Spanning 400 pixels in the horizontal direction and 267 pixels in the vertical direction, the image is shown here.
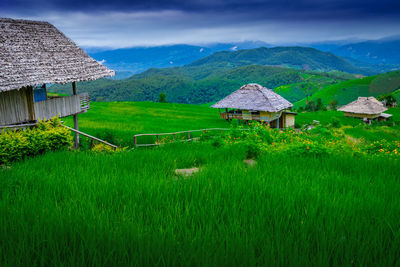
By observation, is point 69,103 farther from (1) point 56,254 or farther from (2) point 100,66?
(1) point 56,254

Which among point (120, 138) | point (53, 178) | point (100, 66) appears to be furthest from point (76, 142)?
point (53, 178)

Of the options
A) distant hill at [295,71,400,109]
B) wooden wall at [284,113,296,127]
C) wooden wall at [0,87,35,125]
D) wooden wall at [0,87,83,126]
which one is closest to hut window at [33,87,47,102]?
wooden wall at [0,87,83,126]

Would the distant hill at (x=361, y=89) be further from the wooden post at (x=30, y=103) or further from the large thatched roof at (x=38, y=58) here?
the wooden post at (x=30, y=103)

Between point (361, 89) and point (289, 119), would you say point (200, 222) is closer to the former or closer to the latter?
point (289, 119)

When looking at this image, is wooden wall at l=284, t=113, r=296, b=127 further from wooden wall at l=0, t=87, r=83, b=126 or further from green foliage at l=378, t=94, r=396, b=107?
green foliage at l=378, t=94, r=396, b=107

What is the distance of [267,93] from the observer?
134 ft

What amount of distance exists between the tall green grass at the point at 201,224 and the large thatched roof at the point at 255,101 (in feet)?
116

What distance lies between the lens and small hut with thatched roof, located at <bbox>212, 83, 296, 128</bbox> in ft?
128

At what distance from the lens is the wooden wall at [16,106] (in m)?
14.4

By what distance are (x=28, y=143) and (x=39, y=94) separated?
30.6 ft

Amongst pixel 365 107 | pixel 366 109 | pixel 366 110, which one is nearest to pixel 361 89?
pixel 365 107

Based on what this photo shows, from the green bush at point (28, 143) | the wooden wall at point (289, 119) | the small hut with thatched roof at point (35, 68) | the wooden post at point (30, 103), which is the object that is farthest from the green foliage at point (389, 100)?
the green bush at point (28, 143)

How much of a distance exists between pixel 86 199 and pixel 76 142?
54.6ft

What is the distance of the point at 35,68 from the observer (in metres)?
15.1
